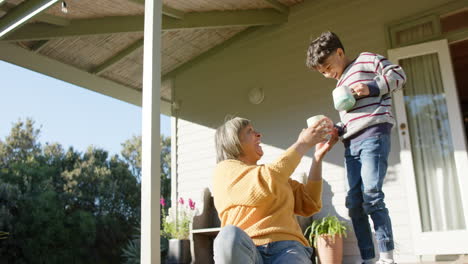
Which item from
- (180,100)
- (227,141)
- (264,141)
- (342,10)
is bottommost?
(227,141)

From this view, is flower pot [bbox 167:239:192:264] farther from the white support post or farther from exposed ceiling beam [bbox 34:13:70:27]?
exposed ceiling beam [bbox 34:13:70:27]

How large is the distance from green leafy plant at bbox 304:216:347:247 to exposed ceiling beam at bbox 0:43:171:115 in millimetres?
3453

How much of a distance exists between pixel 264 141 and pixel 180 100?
1.61 m

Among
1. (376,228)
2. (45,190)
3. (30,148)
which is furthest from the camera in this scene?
(30,148)

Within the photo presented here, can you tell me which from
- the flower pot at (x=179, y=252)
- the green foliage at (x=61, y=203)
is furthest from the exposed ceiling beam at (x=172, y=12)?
the green foliage at (x=61, y=203)

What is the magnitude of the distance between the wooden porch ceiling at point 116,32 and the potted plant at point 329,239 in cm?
237

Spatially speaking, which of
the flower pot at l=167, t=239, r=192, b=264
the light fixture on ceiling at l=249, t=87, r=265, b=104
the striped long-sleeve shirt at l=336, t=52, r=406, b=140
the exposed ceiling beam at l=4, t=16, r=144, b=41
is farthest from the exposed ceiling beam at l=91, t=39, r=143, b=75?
the striped long-sleeve shirt at l=336, t=52, r=406, b=140

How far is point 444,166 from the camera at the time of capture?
3686 millimetres

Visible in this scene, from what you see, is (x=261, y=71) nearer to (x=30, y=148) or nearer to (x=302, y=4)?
(x=302, y=4)

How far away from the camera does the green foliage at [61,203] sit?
10.5 m

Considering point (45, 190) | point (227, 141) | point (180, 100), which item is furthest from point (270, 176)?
point (45, 190)

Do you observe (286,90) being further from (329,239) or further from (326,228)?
(329,239)

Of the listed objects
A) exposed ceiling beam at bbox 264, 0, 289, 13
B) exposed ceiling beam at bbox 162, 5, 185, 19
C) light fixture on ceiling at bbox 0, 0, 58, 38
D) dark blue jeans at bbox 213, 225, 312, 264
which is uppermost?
exposed ceiling beam at bbox 264, 0, 289, 13

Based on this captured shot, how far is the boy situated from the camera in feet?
5.94
